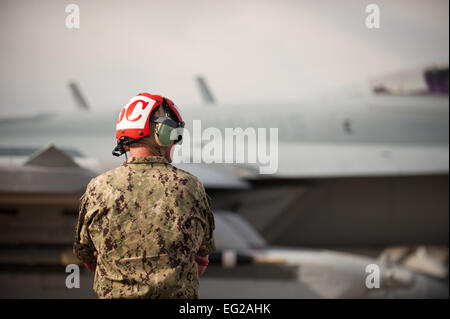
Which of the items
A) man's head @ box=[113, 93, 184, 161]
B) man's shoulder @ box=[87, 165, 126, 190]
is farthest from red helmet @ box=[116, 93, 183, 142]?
man's shoulder @ box=[87, 165, 126, 190]

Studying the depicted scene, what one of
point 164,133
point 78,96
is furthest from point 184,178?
point 78,96

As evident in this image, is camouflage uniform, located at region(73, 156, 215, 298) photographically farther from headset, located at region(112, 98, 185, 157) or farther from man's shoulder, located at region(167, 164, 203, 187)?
headset, located at region(112, 98, 185, 157)

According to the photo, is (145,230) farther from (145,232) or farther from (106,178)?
(106,178)

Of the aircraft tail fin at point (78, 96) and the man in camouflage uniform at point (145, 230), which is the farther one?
the aircraft tail fin at point (78, 96)

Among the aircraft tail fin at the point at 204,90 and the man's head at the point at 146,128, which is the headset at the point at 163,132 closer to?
the man's head at the point at 146,128

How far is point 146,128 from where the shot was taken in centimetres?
161

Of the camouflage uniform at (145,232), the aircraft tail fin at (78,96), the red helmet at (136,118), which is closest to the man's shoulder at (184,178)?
the camouflage uniform at (145,232)

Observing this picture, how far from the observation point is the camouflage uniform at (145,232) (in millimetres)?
1530

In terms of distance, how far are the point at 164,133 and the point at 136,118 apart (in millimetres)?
99

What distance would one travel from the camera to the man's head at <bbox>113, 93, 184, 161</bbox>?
1606 mm

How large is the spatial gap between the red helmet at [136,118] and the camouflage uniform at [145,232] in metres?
0.13

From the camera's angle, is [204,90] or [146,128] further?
[204,90]

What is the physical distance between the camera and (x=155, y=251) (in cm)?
153
